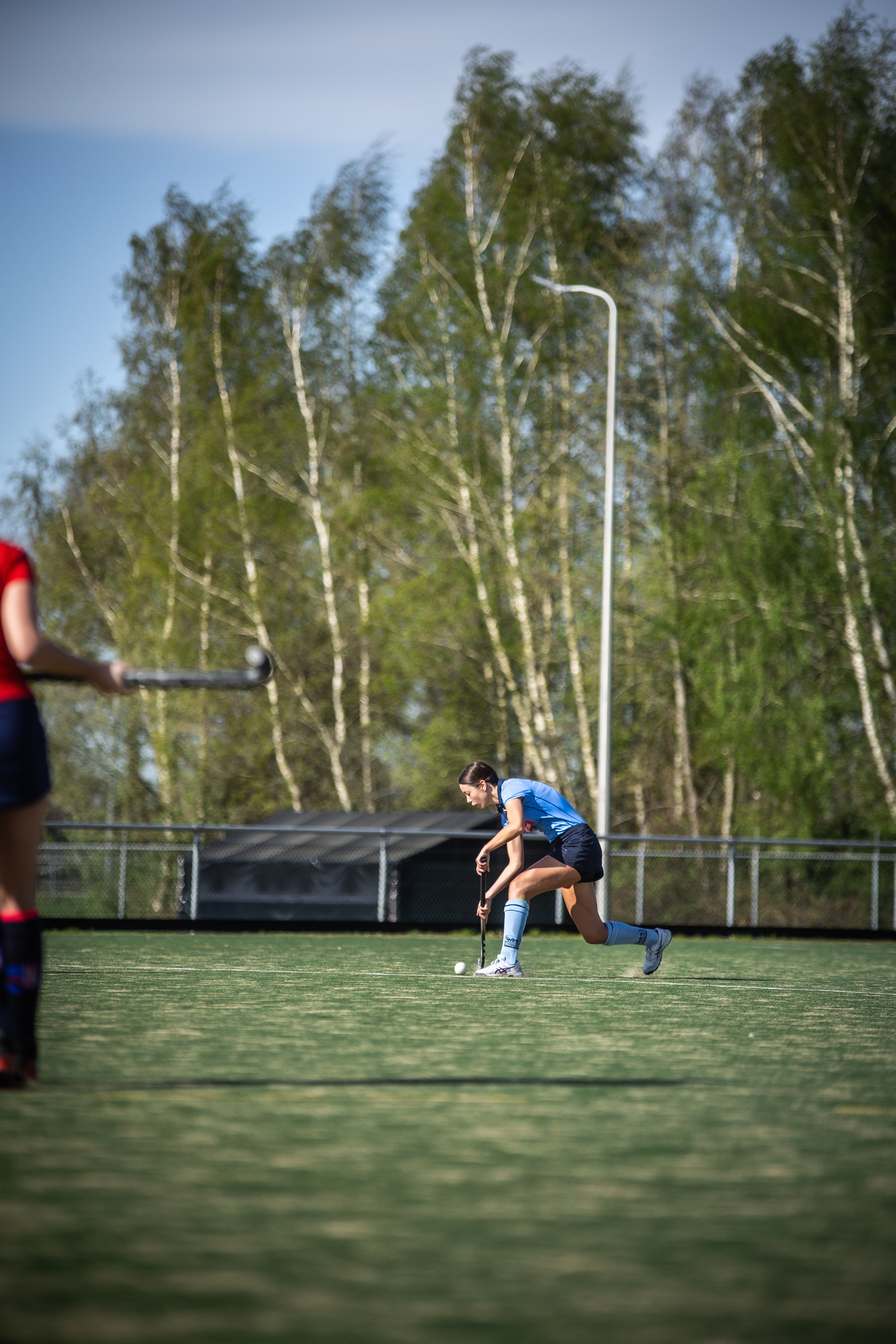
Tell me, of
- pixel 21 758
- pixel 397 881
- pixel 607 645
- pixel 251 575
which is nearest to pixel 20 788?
pixel 21 758

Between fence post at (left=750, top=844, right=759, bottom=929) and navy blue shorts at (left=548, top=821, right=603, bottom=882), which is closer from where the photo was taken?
navy blue shorts at (left=548, top=821, right=603, bottom=882)

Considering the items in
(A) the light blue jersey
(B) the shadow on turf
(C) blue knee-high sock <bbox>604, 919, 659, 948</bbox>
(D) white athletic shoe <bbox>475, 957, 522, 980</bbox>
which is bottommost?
(D) white athletic shoe <bbox>475, 957, 522, 980</bbox>

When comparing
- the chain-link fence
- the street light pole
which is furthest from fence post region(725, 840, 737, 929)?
the street light pole

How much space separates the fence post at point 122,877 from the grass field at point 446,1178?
1165 centimetres

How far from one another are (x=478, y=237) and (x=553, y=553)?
6.49m

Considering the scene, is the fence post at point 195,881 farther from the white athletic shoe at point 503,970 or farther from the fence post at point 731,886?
the white athletic shoe at point 503,970

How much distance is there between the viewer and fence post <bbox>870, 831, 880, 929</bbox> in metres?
22.1

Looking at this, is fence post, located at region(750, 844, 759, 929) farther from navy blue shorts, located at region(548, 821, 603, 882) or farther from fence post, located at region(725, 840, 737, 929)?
navy blue shorts, located at region(548, 821, 603, 882)

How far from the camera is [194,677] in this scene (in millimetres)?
5590

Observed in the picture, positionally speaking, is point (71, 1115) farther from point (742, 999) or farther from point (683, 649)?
point (683, 649)

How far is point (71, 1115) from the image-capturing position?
16.1ft

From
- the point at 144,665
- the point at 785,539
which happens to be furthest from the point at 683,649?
the point at 144,665

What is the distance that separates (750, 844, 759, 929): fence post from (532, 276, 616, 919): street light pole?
2.23 meters

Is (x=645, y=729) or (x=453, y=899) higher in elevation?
(x=645, y=729)
